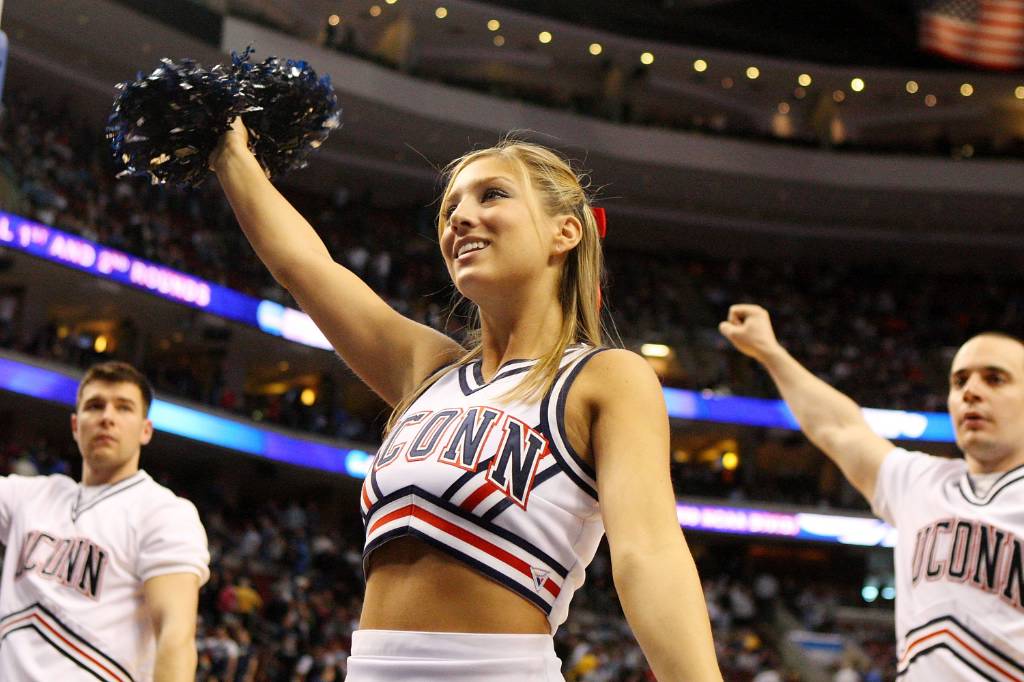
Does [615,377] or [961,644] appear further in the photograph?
[961,644]

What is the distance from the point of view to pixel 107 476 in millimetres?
3766

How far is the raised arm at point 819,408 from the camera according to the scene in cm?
398

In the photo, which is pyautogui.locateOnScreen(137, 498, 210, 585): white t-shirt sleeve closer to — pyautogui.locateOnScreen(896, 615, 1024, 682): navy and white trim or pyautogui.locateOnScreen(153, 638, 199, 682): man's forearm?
pyautogui.locateOnScreen(153, 638, 199, 682): man's forearm

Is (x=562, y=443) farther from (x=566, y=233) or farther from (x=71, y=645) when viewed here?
(x=71, y=645)

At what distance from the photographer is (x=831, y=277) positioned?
98.1 ft

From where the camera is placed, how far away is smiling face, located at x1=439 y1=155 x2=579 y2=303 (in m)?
2.06

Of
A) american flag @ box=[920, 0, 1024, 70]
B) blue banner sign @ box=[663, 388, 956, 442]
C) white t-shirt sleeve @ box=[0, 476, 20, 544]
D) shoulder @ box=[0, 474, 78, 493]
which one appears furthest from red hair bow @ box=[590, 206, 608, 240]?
blue banner sign @ box=[663, 388, 956, 442]

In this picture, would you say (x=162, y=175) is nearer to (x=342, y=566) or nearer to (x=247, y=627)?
(x=247, y=627)

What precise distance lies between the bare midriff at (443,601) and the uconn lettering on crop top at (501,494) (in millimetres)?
21

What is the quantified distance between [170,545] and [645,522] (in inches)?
84.6

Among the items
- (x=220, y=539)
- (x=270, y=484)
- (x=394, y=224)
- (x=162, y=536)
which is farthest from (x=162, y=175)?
(x=394, y=224)

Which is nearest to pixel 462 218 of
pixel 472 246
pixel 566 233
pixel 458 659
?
pixel 472 246

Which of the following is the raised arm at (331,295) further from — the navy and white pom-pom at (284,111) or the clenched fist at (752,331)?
the clenched fist at (752,331)

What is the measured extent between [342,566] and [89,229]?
6531mm
